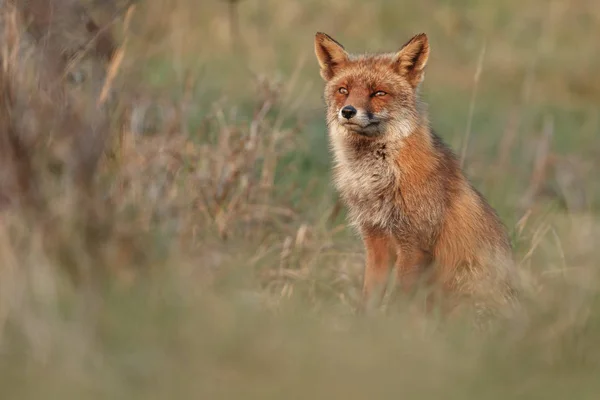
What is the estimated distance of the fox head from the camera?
635 centimetres

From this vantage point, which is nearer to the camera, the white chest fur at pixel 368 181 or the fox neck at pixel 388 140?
the white chest fur at pixel 368 181

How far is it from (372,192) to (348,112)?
456mm

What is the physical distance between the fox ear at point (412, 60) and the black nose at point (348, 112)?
20.3 inches

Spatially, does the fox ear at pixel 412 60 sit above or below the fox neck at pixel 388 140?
above

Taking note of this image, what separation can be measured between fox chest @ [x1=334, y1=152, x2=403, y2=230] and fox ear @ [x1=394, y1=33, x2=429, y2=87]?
531 millimetres

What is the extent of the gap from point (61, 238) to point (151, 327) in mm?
600

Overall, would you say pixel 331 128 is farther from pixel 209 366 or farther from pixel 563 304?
pixel 209 366

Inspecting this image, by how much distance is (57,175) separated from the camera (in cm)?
527

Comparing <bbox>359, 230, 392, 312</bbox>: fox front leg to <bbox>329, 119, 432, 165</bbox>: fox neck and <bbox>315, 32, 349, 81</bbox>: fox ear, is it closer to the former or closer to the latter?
<bbox>329, 119, 432, 165</bbox>: fox neck

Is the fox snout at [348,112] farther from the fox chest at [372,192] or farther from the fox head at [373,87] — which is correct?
the fox chest at [372,192]

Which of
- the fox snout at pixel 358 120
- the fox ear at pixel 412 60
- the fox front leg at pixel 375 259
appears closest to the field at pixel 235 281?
the fox front leg at pixel 375 259

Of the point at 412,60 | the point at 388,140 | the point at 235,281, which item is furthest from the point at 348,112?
the point at 235,281

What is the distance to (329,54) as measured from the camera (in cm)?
680

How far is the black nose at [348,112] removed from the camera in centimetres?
624
